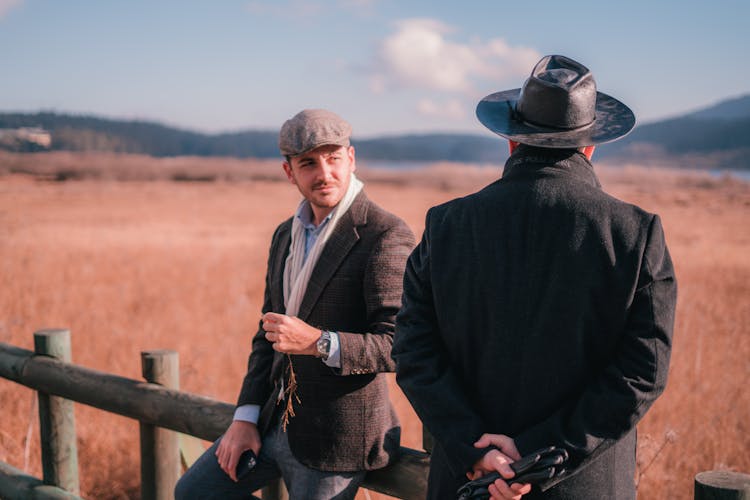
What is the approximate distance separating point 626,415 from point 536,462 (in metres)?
0.20

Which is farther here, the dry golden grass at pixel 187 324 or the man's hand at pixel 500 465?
the dry golden grass at pixel 187 324

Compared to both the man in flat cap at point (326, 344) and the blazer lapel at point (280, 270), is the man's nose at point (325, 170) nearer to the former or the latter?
the man in flat cap at point (326, 344)

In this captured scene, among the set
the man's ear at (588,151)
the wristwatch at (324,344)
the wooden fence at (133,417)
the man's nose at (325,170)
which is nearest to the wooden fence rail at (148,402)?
the wooden fence at (133,417)

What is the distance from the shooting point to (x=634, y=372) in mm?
1360

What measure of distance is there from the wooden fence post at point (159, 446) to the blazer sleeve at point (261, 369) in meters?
0.72

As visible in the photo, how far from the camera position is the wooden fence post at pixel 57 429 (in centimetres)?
332

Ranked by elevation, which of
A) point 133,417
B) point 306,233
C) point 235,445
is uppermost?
point 306,233

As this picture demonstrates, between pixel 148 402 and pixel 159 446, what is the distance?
248 mm

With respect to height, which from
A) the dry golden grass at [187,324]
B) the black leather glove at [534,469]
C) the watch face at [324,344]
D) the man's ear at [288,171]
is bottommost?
the dry golden grass at [187,324]

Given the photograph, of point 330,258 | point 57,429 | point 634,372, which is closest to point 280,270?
point 330,258

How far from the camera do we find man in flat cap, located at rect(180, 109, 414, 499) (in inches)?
76.2

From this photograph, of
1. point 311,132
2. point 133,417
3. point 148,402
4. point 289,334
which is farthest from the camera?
point 133,417

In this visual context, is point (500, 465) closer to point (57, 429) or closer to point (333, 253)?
point (333, 253)

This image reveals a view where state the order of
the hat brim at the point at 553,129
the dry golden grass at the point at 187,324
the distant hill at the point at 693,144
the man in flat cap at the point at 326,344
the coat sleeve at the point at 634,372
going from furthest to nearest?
the distant hill at the point at 693,144 → the dry golden grass at the point at 187,324 → the man in flat cap at the point at 326,344 → the hat brim at the point at 553,129 → the coat sleeve at the point at 634,372
